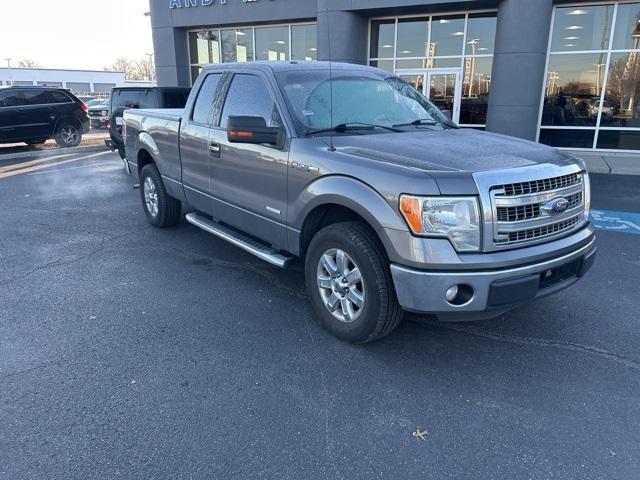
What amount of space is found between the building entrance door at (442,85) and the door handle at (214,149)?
11.6 meters

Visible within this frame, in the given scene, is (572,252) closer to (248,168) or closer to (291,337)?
(291,337)

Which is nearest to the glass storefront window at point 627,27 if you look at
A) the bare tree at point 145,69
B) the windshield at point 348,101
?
the windshield at point 348,101

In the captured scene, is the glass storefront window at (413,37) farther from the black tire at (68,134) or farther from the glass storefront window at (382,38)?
the black tire at (68,134)

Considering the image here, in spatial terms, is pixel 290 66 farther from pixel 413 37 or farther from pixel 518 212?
pixel 413 37

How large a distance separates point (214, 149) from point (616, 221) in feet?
19.8

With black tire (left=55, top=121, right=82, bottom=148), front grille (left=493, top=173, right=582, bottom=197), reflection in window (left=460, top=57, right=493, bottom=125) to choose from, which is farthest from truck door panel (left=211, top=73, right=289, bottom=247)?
black tire (left=55, top=121, right=82, bottom=148)

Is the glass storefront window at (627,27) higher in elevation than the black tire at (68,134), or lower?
higher

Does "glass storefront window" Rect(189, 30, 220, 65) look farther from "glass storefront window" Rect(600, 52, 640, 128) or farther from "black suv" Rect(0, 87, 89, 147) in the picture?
"glass storefront window" Rect(600, 52, 640, 128)

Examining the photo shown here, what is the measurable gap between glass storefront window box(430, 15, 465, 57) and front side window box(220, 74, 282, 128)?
12.1 metres

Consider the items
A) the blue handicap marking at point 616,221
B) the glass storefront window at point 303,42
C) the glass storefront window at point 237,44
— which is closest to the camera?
the blue handicap marking at point 616,221

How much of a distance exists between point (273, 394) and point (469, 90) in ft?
46.7

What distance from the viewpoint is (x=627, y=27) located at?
13156 mm

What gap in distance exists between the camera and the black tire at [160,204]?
253 inches

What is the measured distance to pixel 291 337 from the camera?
12.5 feet
